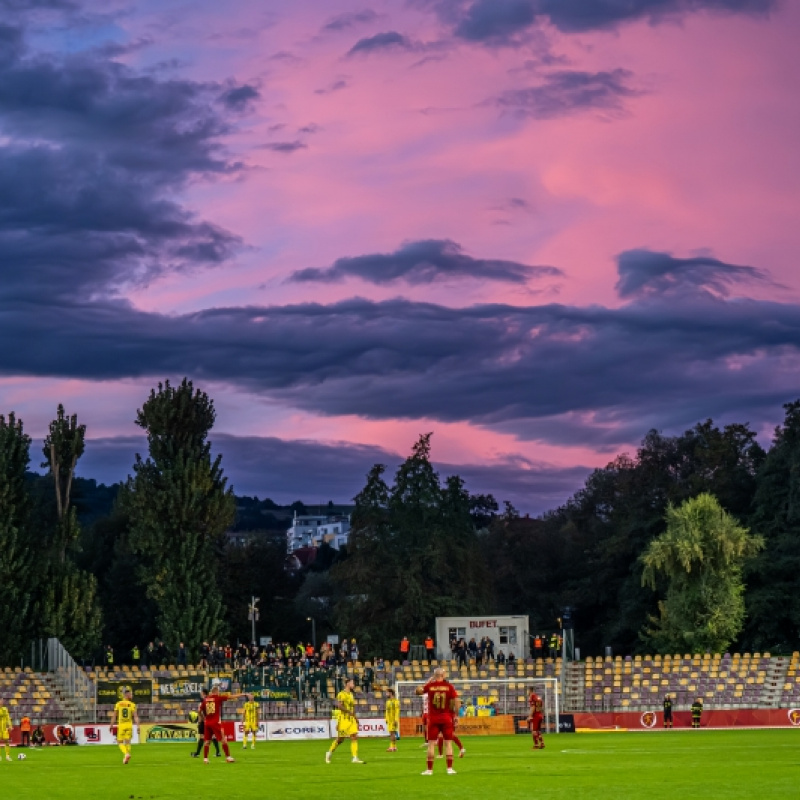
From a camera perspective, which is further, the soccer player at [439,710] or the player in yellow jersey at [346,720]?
the player in yellow jersey at [346,720]

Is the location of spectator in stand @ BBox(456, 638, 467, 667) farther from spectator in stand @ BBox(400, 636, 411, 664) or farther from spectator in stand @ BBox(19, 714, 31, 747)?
spectator in stand @ BBox(19, 714, 31, 747)

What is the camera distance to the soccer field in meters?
25.8

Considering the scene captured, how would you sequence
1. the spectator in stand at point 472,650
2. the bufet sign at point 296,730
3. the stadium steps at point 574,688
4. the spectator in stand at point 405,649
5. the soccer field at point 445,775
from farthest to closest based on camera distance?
the spectator in stand at point 405,649, the spectator in stand at point 472,650, the stadium steps at point 574,688, the bufet sign at point 296,730, the soccer field at point 445,775

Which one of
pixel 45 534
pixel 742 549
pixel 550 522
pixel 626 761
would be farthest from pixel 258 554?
pixel 626 761

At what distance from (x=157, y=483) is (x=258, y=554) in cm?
3769

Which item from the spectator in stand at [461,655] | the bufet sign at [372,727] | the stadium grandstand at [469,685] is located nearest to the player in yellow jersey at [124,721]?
the bufet sign at [372,727]

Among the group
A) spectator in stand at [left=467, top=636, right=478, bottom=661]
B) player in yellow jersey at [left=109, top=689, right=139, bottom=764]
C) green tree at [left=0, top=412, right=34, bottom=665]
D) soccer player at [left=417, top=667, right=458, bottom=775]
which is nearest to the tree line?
green tree at [left=0, top=412, right=34, bottom=665]

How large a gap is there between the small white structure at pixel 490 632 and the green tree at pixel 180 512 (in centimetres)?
1406

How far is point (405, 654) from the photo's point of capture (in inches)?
3588

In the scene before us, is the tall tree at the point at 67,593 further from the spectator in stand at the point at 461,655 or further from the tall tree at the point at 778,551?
the tall tree at the point at 778,551

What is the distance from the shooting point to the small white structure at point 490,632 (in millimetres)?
85250

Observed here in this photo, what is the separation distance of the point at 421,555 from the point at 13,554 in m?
29.3

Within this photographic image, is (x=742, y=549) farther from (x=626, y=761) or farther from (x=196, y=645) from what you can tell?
(x=626, y=761)

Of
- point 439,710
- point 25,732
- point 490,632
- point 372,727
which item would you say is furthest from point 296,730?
point 439,710
